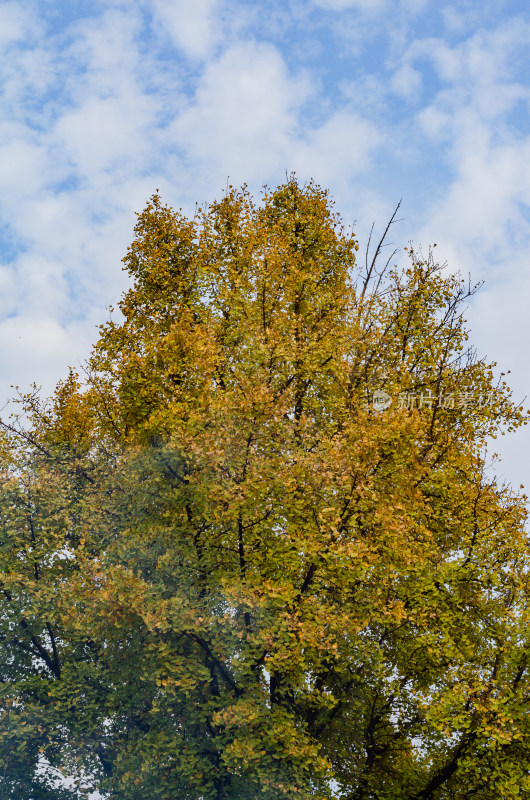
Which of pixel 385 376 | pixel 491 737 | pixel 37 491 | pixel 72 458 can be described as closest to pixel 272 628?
pixel 491 737

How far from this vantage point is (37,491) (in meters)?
16.5

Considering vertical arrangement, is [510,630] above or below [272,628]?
above

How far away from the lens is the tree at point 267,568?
13.1 meters

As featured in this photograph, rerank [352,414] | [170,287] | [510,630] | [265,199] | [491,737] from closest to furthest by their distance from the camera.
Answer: [491,737] < [510,630] < [352,414] < [170,287] < [265,199]

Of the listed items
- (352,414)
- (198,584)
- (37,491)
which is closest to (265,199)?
(352,414)

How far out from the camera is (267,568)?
1394 cm

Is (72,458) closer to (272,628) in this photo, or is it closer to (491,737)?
(272,628)

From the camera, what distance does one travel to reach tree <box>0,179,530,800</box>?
13094 millimetres

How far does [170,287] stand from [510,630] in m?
14.1

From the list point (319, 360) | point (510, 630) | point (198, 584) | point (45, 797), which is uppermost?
point (319, 360)

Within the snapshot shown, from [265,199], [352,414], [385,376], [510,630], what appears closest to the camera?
[510,630]

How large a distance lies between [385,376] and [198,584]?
8.42 metres

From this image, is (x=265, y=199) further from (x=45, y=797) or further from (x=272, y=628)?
(x=45, y=797)

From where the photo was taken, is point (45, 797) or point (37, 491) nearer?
point (45, 797)
